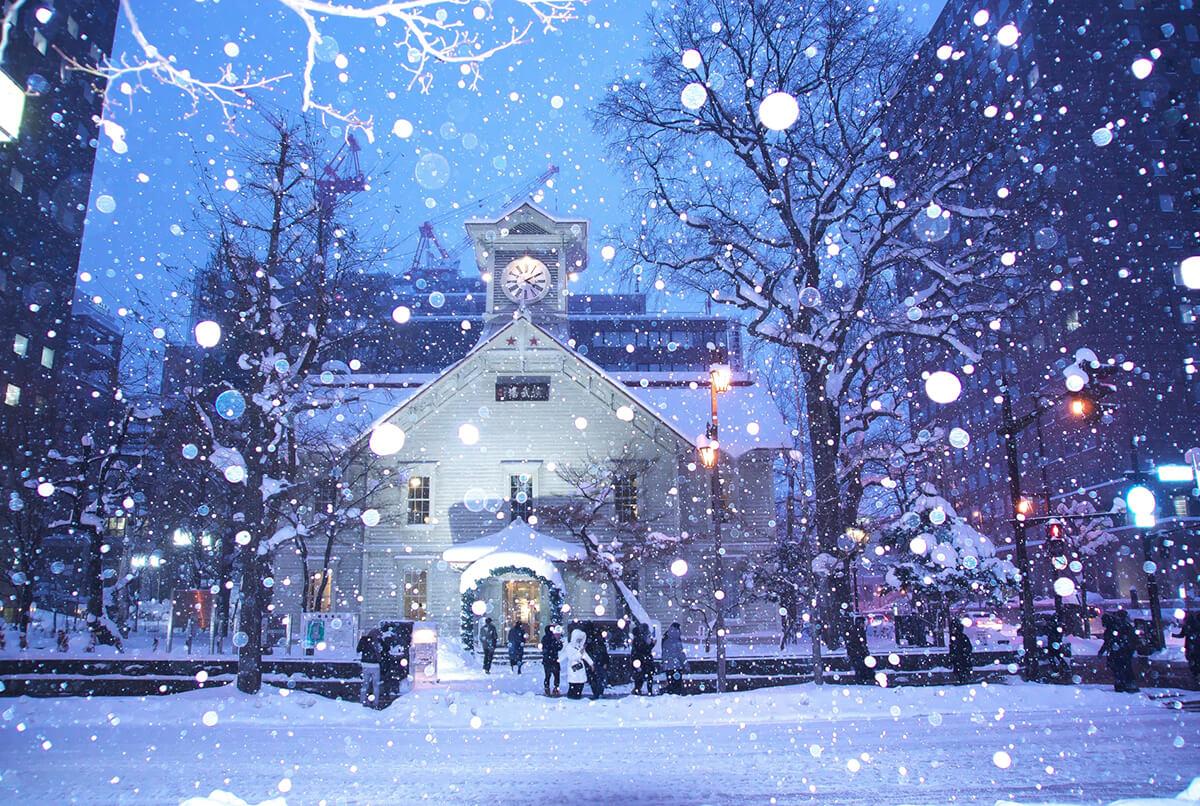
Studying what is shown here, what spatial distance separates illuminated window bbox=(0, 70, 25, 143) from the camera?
5.09m

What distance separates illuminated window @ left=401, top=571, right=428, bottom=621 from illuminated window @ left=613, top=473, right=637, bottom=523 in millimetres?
8069

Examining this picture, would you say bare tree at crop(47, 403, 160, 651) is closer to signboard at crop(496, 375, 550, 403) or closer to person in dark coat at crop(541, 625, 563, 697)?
signboard at crop(496, 375, 550, 403)

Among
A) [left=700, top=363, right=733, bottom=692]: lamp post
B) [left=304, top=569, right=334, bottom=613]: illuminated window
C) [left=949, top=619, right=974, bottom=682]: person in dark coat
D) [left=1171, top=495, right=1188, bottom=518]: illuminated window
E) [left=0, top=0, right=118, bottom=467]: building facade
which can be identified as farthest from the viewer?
[left=0, top=0, right=118, bottom=467]: building facade

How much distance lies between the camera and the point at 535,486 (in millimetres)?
31156

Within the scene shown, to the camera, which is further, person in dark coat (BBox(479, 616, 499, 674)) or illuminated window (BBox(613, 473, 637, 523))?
illuminated window (BBox(613, 473, 637, 523))

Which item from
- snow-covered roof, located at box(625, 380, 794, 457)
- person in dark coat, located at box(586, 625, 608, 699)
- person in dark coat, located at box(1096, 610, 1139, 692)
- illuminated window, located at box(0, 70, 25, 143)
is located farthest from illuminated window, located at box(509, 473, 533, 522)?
illuminated window, located at box(0, 70, 25, 143)

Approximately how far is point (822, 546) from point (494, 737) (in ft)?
35.3

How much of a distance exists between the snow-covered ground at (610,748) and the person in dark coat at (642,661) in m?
0.97

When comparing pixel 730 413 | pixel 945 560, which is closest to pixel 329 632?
pixel 730 413

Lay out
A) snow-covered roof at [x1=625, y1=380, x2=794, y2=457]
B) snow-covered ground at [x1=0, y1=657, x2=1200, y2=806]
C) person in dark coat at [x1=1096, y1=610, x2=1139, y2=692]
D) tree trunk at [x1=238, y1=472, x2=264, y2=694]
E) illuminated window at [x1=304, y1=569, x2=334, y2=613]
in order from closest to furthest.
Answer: snow-covered ground at [x1=0, y1=657, x2=1200, y2=806]
person in dark coat at [x1=1096, y1=610, x2=1139, y2=692]
tree trunk at [x1=238, y1=472, x2=264, y2=694]
illuminated window at [x1=304, y1=569, x2=334, y2=613]
snow-covered roof at [x1=625, y1=380, x2=794, y2=457]

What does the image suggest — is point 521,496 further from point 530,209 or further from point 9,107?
point 9,107

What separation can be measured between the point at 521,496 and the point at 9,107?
25.1 m

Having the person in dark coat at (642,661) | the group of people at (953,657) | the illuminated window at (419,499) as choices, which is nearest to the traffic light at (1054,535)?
the group of people at (953,657)

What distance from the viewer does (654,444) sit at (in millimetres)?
31531
